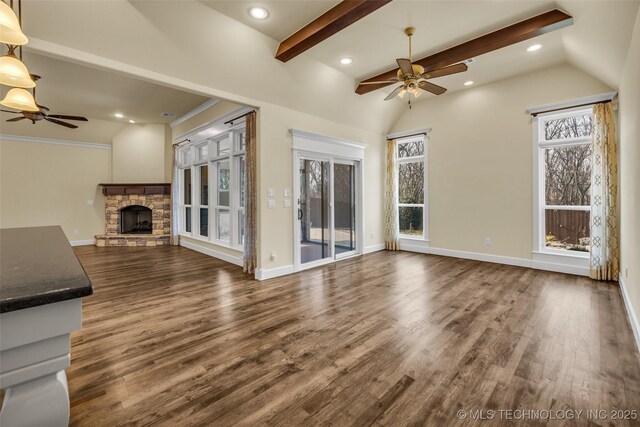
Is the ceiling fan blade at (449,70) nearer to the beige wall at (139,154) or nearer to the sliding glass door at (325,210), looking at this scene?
the sliding glass door at (325,210)

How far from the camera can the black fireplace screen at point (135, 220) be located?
813cm

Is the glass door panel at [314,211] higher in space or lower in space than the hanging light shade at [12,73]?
lower

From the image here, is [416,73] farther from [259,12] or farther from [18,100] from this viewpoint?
[18,100]

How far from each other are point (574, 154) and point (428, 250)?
2.93 m

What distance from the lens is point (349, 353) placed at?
234 centimetres

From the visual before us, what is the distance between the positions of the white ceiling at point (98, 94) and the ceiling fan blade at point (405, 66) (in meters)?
3.86

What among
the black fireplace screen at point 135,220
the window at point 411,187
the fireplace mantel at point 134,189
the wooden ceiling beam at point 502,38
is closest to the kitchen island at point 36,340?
the wooden ceiling beam at point 502,38

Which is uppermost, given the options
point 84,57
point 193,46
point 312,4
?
point 312,4

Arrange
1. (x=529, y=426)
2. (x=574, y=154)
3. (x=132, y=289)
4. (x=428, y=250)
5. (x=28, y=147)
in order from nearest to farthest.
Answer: (x=529, y=426) < (x=132, y=289) < (x=574, y=154) < (x=428, y=250) < (x=28, y=147)

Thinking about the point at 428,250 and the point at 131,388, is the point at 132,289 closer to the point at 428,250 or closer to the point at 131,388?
the point at 131,388

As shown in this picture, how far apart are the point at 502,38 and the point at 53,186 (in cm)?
989

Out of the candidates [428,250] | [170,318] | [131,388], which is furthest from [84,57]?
[428,250]

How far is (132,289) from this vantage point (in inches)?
158

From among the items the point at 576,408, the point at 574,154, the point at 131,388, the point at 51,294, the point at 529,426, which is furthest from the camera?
the point at 574,154
